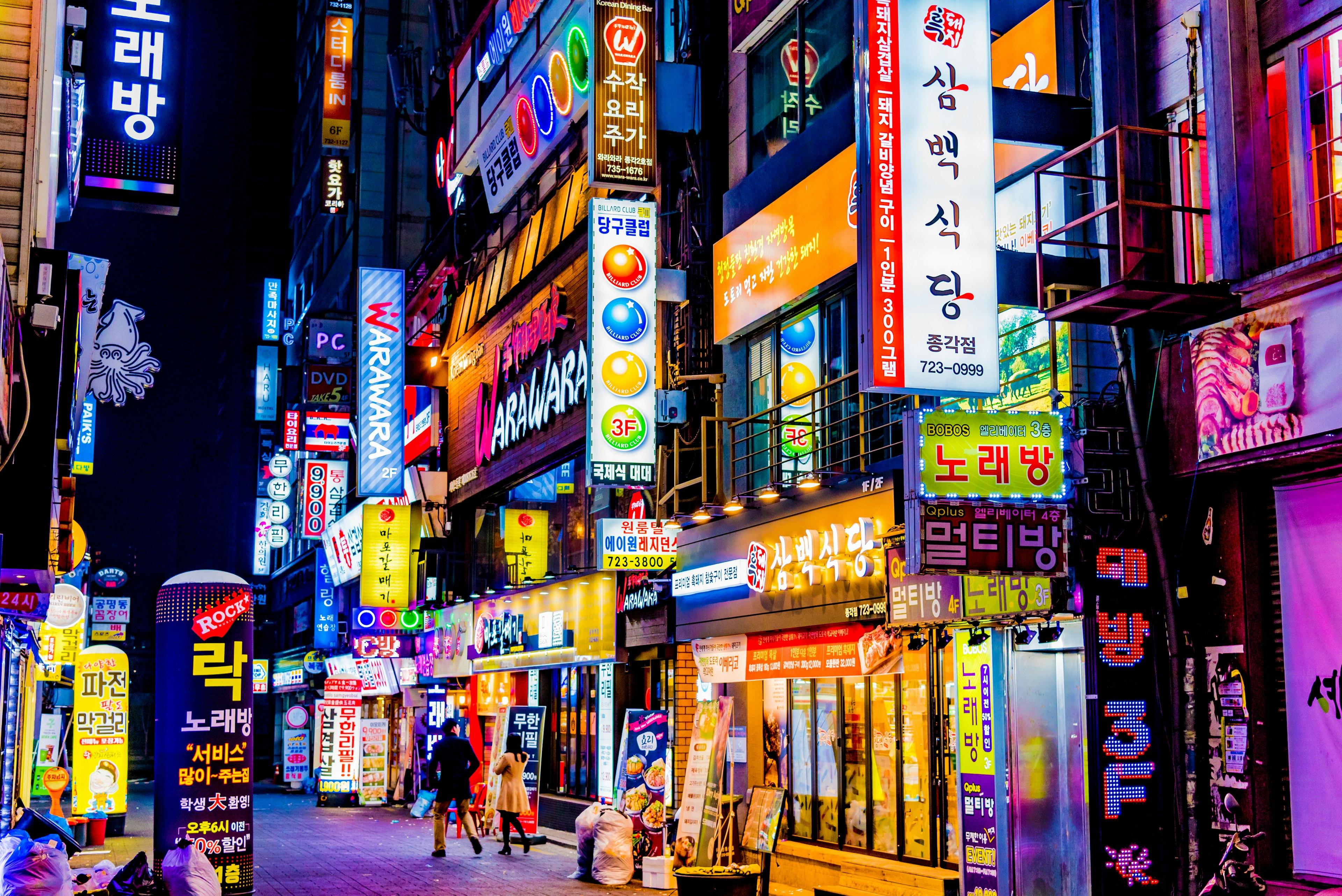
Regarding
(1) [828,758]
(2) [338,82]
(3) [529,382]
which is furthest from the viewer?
(2) [338,82]

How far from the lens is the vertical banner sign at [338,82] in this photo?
4972 cm

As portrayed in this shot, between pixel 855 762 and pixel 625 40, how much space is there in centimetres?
1116

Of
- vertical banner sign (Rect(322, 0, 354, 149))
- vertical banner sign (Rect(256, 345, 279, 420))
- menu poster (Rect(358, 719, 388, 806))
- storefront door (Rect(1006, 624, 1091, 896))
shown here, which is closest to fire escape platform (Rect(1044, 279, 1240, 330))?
storefront door (Rect(1006, 624, 1091, 896))

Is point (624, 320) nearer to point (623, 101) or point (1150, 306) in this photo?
point (623, 101)

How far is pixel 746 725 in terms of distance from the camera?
66.6ft

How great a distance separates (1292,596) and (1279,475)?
39.1 inches

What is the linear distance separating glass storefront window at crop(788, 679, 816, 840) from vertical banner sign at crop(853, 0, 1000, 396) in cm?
697

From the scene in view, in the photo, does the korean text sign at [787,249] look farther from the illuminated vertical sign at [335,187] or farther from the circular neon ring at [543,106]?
the illuminated vertical sign at [335,187]

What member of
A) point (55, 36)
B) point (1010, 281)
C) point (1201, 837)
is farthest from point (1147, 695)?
point (55, 36)

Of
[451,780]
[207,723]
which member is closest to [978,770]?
[207,723]

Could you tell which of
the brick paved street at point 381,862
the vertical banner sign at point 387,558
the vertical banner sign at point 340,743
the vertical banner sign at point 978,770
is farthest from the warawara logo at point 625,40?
the vertical banner sign at point 340,743

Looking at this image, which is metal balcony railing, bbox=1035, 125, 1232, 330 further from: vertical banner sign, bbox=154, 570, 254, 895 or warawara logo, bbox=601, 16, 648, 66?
vertical banner sign, bbox=154, 570, 254, 895

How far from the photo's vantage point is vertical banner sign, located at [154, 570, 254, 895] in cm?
1642

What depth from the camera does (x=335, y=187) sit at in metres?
50.4
